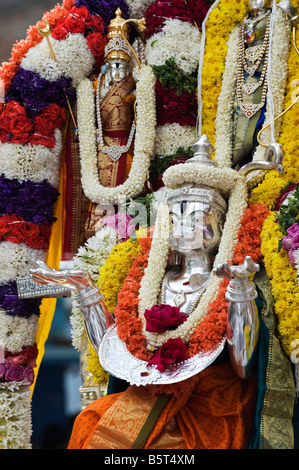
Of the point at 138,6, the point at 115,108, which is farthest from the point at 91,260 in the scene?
the point at 138,6

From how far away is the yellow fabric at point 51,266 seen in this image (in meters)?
4.74

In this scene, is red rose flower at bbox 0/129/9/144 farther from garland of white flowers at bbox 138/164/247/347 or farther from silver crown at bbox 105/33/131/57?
garland of white flowers at bbox 138/164/247/347

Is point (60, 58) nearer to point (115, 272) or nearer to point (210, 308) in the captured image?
point (115, 272)

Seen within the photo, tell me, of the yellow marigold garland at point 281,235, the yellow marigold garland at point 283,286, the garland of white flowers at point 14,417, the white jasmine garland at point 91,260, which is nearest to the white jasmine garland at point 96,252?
the white jasmine garland at point 91,260

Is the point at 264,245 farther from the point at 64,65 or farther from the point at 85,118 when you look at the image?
the point at 64,65

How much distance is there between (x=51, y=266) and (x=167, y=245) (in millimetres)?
1276

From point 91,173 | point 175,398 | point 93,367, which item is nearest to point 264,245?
point 175,398

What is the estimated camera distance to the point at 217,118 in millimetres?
4434

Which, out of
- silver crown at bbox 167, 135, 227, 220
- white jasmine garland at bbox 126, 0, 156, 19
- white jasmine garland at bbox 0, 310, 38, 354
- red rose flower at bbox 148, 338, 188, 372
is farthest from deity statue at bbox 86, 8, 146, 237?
red rose flower at bbox 148, 338, 188, 372

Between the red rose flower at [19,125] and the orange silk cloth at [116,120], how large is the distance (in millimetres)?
570

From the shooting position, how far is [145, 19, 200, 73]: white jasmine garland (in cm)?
476

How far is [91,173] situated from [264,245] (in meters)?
1.60

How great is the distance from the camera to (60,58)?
475 cm

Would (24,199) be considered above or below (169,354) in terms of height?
above
